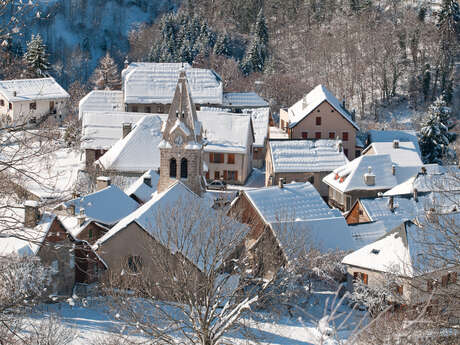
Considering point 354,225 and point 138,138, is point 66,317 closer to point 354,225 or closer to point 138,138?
point 354,225

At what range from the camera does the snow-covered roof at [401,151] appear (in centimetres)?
5816

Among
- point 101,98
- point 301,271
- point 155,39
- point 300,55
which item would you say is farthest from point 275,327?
point 155,39

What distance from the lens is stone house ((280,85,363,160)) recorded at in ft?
220

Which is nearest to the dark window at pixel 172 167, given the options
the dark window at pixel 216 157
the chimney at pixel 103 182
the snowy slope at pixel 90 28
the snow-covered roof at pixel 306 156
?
the chimney at pixel 103 182

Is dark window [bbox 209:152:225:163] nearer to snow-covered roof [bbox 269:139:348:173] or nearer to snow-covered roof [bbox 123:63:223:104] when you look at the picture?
snow-covered roof [bbox 269:139:348:173]

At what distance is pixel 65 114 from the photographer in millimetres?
78688

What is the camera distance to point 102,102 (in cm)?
7550

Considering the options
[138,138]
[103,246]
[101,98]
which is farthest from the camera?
[101,98]

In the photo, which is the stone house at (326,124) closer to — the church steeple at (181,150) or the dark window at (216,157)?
the dark window at (216,157)

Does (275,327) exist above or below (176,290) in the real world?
below

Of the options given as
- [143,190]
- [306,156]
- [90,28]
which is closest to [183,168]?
[143,190]

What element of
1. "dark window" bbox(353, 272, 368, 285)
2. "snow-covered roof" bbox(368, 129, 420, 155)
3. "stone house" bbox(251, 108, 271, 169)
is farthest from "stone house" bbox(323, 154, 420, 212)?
"dark window" bbox(353, 272, 368, 285)

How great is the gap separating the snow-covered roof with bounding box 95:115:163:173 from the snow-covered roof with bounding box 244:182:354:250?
48.5 feet

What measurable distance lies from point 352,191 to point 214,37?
58749mm
